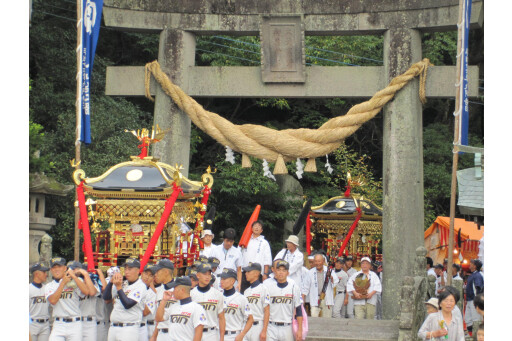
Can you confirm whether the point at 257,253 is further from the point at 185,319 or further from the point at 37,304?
the point at 185,319

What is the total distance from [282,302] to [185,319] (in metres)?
1.62

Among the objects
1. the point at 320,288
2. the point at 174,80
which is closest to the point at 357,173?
the point at 320,288

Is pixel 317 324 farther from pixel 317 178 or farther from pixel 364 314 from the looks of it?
pixel 317 178

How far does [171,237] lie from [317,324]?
2966mm

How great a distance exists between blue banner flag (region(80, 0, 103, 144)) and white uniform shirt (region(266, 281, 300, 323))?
4.20 m

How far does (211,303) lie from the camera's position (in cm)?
880

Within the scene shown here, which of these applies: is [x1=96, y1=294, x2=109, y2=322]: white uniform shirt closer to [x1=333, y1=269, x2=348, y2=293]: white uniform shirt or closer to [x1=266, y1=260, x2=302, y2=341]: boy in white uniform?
[x1=266, y1=260, x2=302, y2=341]: boy in white uniform

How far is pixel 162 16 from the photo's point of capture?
14.1 metres

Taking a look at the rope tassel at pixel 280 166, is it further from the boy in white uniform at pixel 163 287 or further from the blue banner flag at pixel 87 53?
the boy in white uniform at pixel 163 287

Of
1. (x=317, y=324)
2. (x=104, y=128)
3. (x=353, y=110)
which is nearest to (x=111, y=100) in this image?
(x=104, y=128)

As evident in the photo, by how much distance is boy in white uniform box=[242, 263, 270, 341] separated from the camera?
9.56 meters

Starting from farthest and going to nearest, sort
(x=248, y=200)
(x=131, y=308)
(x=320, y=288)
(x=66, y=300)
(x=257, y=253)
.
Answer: (x=248, y=200) < (x=320, y=288) < (x=257, y=253) < (x=66, y=300) < (x=131, y=308)

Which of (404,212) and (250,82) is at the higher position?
(250,82)

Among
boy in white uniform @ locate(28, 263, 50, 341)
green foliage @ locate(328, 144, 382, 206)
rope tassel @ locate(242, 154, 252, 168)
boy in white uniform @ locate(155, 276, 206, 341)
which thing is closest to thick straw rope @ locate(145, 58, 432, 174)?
rope tassel @ locate(242, 154, 252, 168)
